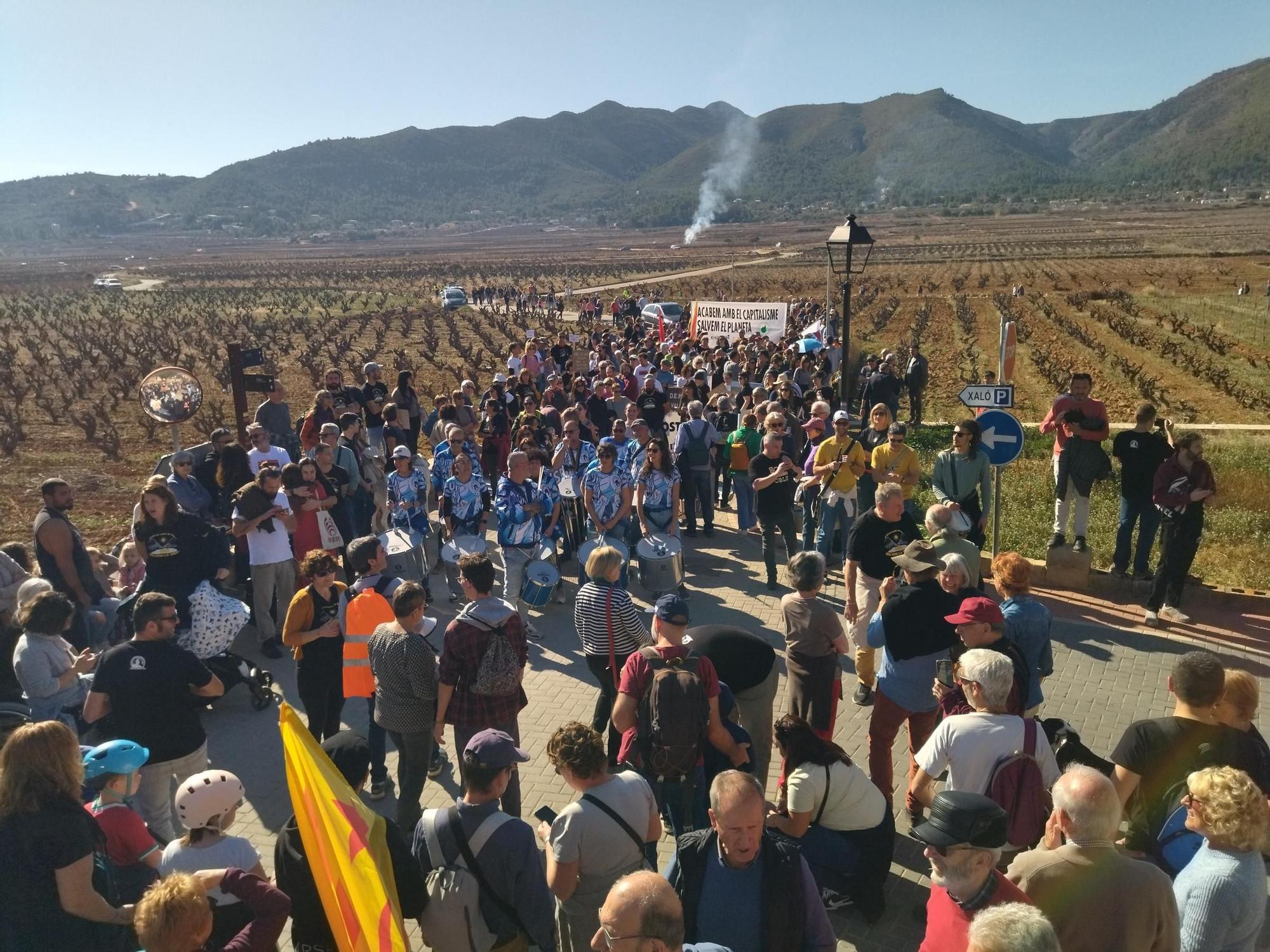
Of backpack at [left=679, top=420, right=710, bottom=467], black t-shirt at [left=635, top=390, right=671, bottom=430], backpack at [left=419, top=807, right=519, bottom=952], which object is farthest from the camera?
black t-shirt at [left=635, top=390, right=671, bottom=430]

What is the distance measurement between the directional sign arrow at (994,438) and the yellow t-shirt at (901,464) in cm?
60

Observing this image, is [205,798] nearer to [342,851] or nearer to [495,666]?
[342,851]

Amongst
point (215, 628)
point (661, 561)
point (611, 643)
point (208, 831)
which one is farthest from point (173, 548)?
point (661, 561)

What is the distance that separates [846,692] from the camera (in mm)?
6832

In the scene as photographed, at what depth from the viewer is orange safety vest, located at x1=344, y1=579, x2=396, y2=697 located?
5262 millimetres

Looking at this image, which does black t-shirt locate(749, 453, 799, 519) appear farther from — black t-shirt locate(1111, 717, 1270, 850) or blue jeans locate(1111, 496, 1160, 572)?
black t-shirt locate(1111, 717, 1270, 850)

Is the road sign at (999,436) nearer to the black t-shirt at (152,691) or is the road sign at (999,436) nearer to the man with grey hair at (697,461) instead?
the man with grey hair at (697,461)

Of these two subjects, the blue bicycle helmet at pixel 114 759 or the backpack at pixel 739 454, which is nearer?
the blue bicycle helmet at pixel 114 759

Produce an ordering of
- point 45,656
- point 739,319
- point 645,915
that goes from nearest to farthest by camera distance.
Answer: point 645,915, point 45,656, point 739,319

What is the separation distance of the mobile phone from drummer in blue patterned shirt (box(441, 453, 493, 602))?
175 inches

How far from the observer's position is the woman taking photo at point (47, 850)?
10.2 ft

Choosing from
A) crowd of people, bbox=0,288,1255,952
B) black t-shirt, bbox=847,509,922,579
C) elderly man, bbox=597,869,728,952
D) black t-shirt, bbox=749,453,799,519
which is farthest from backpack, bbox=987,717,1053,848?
black t-shirt, bbox=749,453,799,519

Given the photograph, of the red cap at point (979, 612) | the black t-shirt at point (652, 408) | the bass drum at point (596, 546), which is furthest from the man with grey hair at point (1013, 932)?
the black t-shirt at point (652, 408)

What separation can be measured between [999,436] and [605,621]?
452 cm
